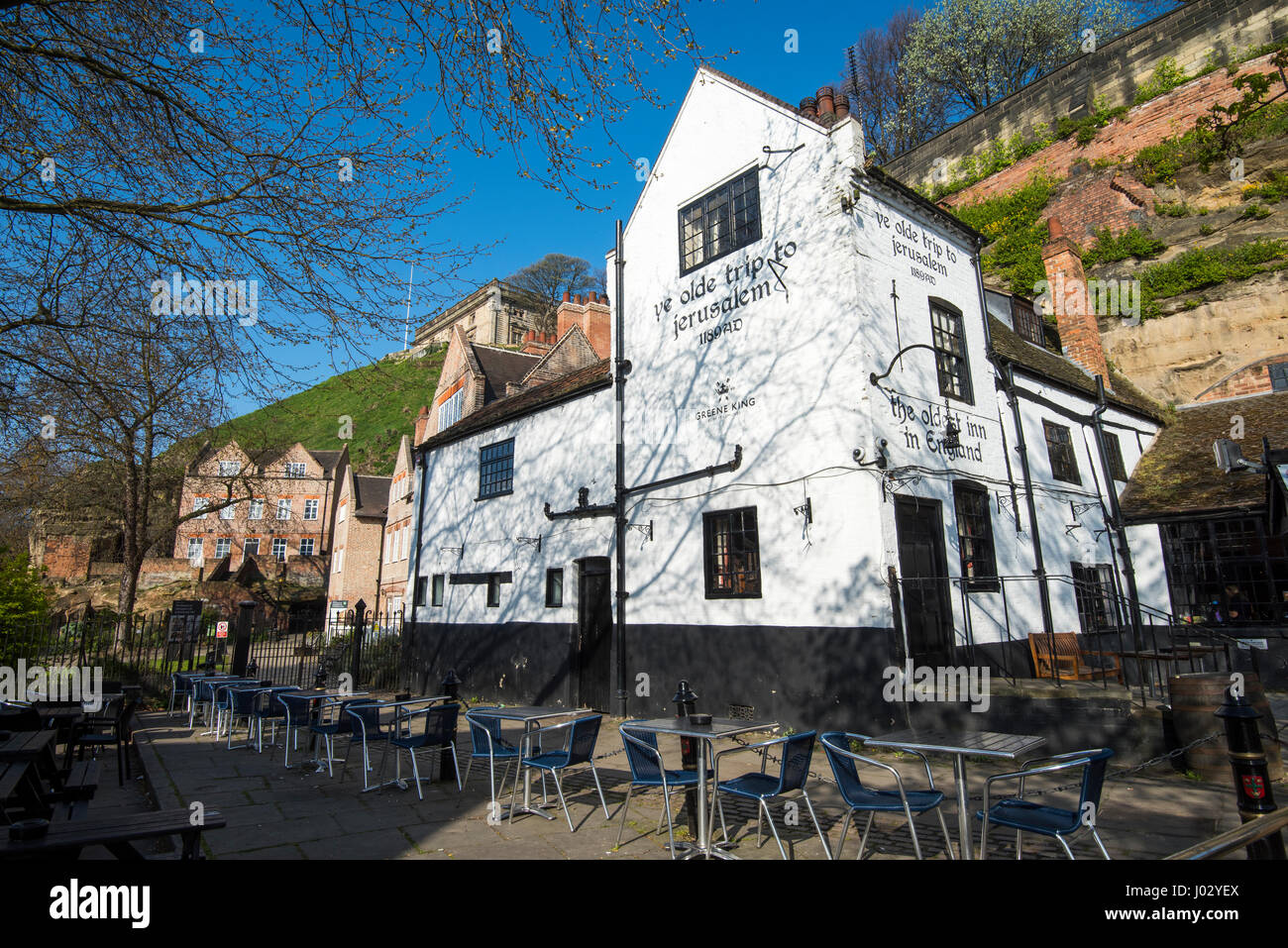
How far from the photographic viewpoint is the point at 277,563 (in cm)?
4362

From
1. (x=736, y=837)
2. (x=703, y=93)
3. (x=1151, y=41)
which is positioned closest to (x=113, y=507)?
(x=703, y=93)

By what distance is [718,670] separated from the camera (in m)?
11.2

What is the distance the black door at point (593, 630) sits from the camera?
44.2 ft

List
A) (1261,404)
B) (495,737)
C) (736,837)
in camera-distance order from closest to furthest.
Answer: (736,837) → (495,737) → (1261,404)

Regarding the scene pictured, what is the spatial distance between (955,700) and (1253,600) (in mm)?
10471

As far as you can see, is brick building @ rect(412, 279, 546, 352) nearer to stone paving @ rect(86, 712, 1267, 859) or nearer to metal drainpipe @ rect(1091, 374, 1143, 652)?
metal drainpipe @ rect(1091, 374, 1143, 652)

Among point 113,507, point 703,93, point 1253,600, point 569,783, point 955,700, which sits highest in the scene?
point 703,93

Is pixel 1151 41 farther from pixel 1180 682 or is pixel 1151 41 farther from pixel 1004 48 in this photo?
pixel 1180 682

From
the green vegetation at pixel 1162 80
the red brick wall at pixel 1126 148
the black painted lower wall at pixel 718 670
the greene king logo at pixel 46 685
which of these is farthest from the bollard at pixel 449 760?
the green vegetation at pixel 1162 80

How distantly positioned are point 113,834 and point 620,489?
10.5 metres

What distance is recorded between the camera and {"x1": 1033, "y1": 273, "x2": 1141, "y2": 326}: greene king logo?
747 inches

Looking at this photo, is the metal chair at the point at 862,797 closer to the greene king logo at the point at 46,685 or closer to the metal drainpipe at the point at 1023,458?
the metal drainpipe at the point at 1023,458
